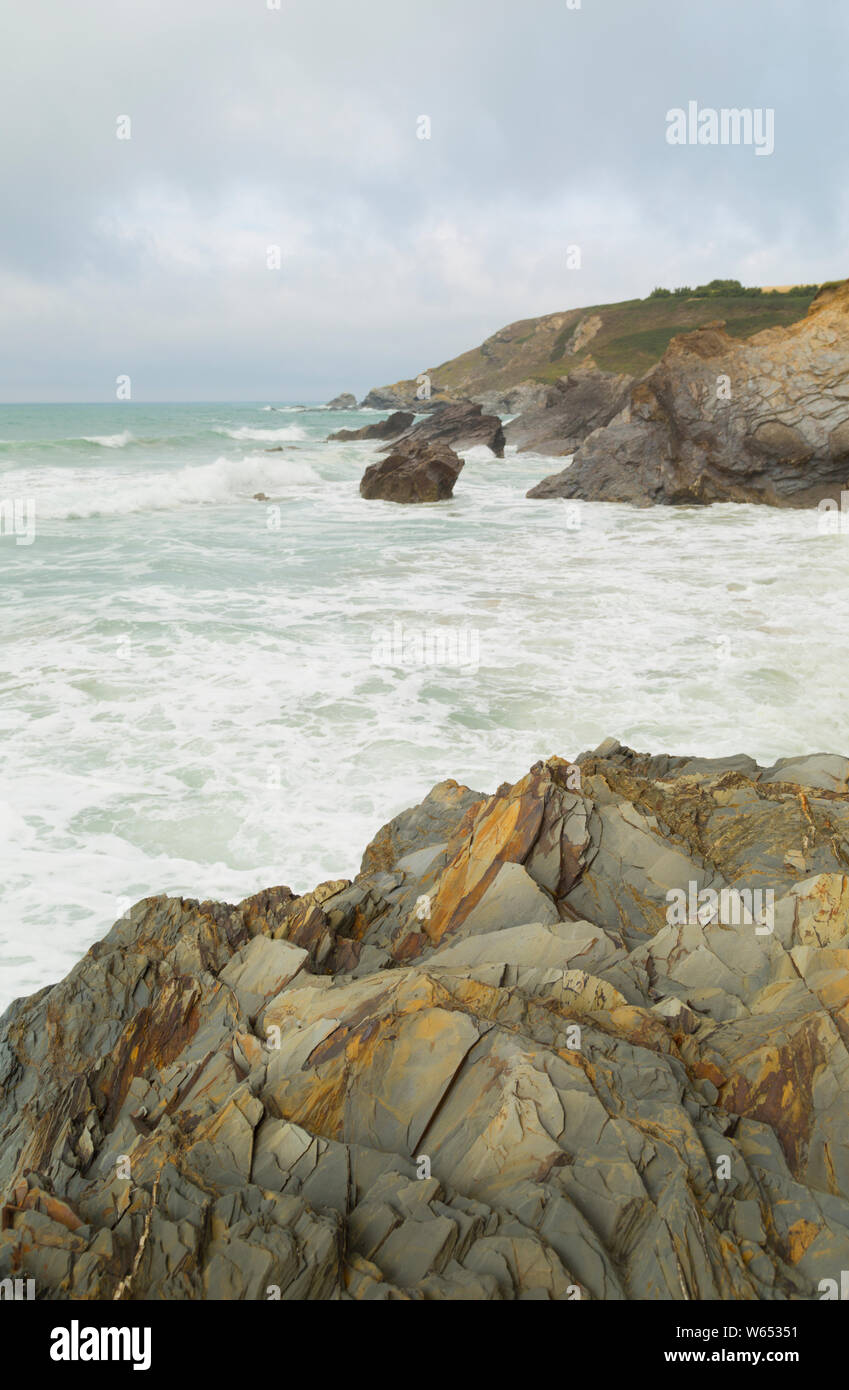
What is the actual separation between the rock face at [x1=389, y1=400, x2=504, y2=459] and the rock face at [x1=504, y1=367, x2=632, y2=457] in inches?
191

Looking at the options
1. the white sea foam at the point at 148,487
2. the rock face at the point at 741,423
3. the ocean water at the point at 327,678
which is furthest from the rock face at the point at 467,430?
the ocean water at the point at 327,678

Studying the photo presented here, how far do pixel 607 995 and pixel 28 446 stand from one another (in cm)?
5235

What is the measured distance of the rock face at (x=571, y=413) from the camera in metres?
54.2

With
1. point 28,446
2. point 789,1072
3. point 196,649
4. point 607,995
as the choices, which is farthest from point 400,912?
point 28,446

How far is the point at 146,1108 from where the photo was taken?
4195 mm

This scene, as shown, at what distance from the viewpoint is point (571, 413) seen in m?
57.8

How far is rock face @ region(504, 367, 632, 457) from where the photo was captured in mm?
54250

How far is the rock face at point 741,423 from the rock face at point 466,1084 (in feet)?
90.1

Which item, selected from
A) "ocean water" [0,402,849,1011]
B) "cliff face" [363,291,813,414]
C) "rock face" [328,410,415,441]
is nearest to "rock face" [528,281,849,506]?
"ocean water" [0,402,849,1011]

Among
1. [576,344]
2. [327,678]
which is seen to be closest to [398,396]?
[576,344]

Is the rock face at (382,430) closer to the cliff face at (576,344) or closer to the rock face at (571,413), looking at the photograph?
the rock face at (571,413)

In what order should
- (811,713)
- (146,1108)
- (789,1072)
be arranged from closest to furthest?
1. (789,1072)
2. (146,1108)
3. (811,713)

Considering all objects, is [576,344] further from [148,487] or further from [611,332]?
[148,487]
